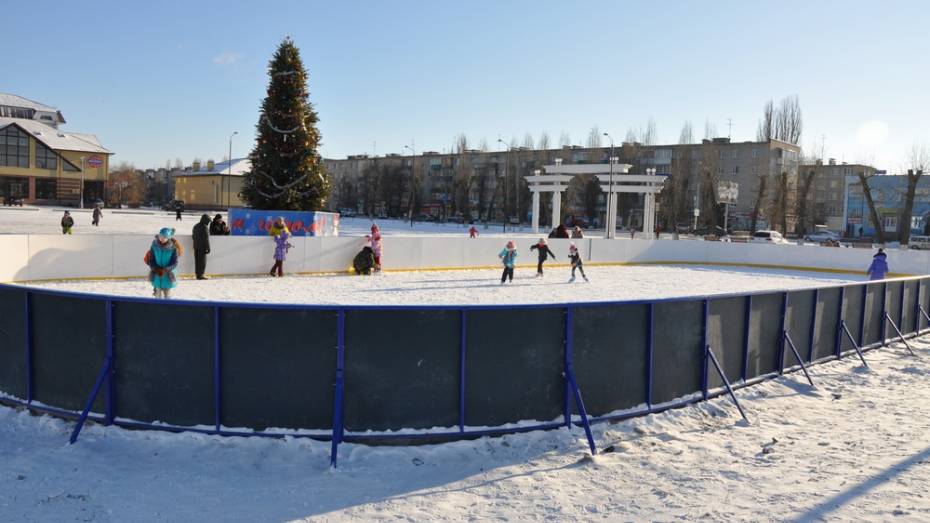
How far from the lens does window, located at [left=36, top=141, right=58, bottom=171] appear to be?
65.9m

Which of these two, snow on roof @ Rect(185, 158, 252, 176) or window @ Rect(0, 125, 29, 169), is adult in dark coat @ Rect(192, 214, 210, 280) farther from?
snow on roof @ Rect(185, 158, 252, 176)

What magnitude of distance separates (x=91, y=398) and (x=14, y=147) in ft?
231

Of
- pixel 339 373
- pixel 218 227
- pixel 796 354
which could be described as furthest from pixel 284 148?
pixel 339 373

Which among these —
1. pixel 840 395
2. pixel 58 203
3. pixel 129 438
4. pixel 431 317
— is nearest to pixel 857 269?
pixel 840 395

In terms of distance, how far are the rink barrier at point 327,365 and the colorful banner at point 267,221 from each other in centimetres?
2107

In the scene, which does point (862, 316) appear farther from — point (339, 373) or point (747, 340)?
point (339, 373)

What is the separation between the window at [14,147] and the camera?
6356cm

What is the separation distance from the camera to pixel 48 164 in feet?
218

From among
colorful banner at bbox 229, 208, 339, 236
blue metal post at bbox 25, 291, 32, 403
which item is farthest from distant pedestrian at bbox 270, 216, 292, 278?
blue metal post at bbox 25, 291, 32, 403

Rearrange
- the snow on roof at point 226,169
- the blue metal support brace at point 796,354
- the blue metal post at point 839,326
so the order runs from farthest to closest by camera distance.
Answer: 1. the snow on roof at point 226,169
2. the blue metal post at point 839,326
3. the blue metal support brace at point 796,354

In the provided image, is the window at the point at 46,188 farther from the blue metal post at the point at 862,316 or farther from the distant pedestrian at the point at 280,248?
the blue metal post at the point at 862,316

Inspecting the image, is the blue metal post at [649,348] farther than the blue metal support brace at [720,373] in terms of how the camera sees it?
No

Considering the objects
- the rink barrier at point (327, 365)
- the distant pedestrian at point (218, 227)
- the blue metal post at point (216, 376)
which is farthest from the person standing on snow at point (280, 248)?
the blue metal post at point (216, 376)

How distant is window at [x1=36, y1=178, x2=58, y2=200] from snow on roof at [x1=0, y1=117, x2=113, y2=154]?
330 centimetres
